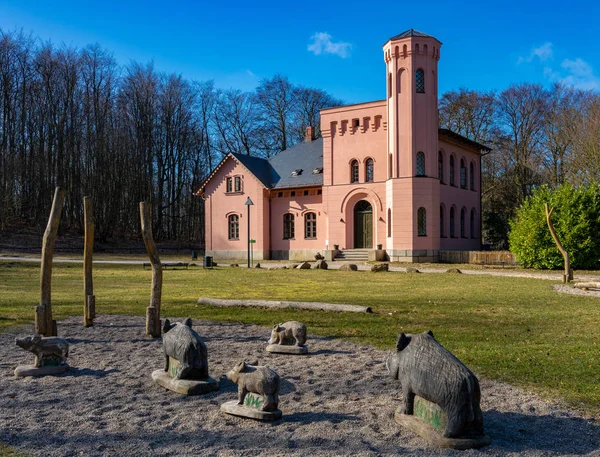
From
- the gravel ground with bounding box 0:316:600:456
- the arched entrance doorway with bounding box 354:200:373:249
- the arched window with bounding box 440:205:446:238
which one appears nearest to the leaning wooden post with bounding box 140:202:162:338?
the gravel ground with bounding box 0:316:600:456

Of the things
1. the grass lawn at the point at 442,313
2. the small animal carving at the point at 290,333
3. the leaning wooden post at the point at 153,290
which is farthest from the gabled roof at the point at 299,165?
the small animal carving at the point at 290,333

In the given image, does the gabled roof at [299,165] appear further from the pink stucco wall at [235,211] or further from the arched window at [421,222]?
the arched window at [421,222]

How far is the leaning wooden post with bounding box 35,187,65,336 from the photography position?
8.72 m

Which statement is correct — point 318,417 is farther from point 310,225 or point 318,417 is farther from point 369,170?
point 310,225

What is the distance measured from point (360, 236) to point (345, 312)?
1097 inches

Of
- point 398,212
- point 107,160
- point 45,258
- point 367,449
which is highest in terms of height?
point 107,160

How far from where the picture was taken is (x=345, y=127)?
40188 millimetres

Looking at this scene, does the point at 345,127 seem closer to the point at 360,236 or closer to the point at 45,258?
the point at 360,236

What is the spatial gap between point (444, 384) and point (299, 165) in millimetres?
40213

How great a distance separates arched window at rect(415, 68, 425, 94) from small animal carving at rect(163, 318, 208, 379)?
32.6 meters

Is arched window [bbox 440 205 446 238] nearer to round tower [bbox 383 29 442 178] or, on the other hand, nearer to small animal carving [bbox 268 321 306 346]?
round tower [bbox 383 29 442 178]

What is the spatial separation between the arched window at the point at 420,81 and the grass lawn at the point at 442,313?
17679mm

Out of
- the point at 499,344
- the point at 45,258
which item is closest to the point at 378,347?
the point at 499,344

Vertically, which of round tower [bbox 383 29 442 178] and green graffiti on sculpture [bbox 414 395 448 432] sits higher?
round tower [bbox 383 29 442 178]
